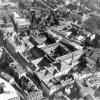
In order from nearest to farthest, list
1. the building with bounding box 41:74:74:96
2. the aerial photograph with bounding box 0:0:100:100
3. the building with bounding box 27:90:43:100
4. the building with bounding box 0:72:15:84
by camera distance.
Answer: the building with bounding box 27:90:43:100 → the building with bounding box 41:74:74:96 → the aerial photograph with bounding box 0:0:100:100 → the building with bounding box 0:72:15:84

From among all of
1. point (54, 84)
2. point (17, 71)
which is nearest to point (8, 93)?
point (17, 71)

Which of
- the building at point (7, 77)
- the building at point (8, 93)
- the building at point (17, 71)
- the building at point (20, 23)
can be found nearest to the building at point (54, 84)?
the building at point (17, 71)

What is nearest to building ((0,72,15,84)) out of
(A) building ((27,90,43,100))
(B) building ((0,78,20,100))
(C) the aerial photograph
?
(C) the aerial photograph

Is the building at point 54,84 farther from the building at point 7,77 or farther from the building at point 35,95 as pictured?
the building at point 7,77

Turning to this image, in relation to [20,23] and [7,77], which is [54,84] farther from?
[20,23]

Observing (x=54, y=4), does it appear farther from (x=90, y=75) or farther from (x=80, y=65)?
(x=90, y=75)

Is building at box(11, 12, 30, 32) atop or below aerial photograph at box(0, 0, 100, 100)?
atop

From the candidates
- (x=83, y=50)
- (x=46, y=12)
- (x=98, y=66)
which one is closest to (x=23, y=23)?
(x=46, y=12)

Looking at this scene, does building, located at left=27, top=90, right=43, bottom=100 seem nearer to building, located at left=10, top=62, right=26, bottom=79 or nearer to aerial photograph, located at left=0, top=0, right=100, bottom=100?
aerial photograph, located at left=0, top=0, right=100, bottom=100
